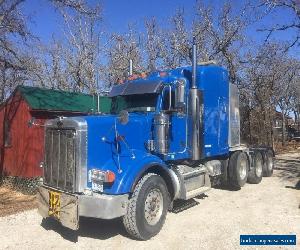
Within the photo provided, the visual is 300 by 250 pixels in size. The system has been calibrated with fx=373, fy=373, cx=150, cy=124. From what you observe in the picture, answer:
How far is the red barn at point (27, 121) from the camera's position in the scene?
1451 cm

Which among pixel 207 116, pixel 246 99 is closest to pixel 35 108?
pixel 207 116

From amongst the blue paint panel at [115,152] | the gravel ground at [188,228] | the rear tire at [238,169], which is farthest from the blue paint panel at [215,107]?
the blue paint panel at [115,152]

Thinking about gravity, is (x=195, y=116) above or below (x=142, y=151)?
above

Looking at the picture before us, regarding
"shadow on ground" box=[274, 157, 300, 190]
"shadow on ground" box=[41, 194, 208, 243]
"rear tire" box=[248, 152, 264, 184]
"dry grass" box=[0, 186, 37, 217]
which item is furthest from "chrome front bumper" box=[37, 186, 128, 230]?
"shadow on ground" box=[274, 157, 300, 190]

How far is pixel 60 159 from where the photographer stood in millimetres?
7402

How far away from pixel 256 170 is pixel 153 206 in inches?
263

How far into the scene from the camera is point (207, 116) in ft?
33.0

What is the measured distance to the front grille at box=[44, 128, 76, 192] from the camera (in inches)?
281

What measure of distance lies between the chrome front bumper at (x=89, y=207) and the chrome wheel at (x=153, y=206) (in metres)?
0.69

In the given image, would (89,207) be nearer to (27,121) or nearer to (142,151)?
(142,151)

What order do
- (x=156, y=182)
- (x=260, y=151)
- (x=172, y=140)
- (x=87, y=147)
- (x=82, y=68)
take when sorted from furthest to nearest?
(x=82, y=68), (x=260, y=151), (x=172, y=140), (x=156, y=182), (x=87, y=147)

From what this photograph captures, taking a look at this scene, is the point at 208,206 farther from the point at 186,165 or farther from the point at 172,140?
the point at 172,140

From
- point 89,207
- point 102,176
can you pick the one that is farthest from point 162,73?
point 89,207

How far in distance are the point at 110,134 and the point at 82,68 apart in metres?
20.4
